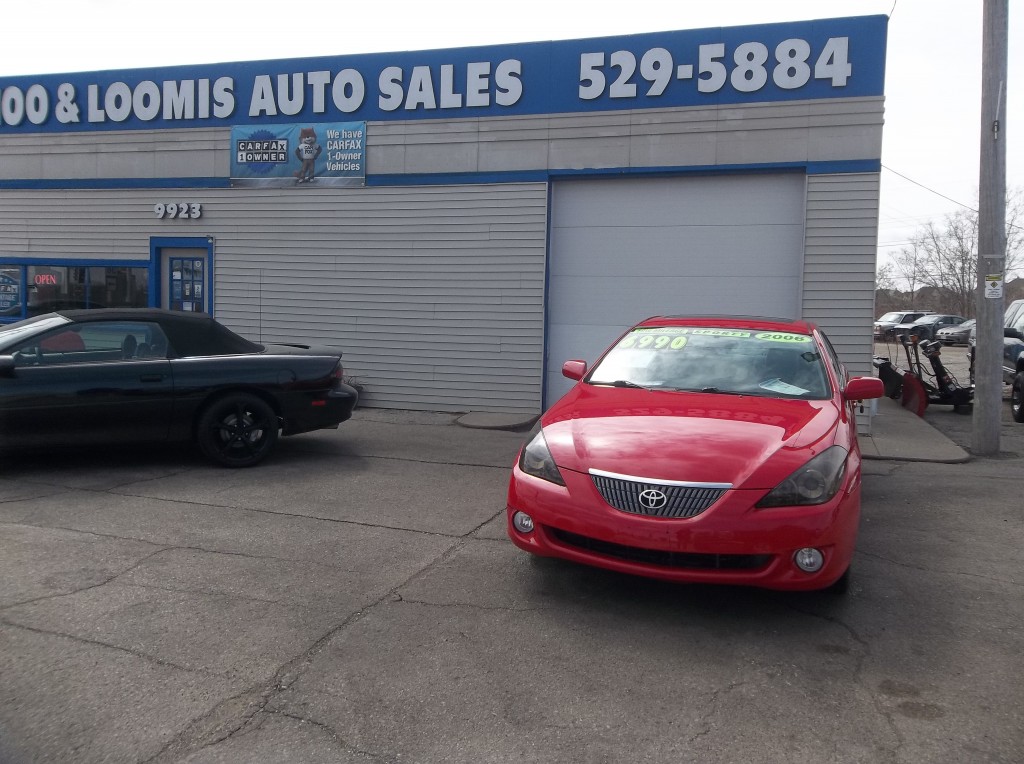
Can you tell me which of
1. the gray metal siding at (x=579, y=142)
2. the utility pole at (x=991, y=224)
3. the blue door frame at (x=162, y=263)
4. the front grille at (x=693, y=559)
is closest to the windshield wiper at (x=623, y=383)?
the front grille at (x=693, y=559)

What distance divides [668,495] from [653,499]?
7 cm

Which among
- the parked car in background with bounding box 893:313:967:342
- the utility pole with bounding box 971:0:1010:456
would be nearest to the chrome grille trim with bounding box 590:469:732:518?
the utility pole with bounding box 971:0:1010:456

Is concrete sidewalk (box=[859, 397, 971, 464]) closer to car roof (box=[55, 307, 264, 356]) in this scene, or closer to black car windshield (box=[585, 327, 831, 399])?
black car windshield (box=[585, 327, 831, 399])

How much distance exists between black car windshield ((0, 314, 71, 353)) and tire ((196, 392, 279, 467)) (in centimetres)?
142

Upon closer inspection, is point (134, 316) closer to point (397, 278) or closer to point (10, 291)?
point (397, 278)

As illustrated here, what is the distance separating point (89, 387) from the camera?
7070 mm

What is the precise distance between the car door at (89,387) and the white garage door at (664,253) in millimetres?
5807

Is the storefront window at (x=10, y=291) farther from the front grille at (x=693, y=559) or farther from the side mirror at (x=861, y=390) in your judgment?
the side mirror at (x=861, y=390)

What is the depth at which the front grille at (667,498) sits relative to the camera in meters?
4.02

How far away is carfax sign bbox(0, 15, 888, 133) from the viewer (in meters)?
10.6

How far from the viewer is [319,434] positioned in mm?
9914

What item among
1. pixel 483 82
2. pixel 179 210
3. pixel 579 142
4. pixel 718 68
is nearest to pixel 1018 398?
pixel 718 68

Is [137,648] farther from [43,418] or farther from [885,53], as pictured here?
[885,53]

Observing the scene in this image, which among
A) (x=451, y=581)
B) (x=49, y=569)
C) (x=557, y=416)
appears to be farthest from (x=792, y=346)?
(x=49, y=569)
